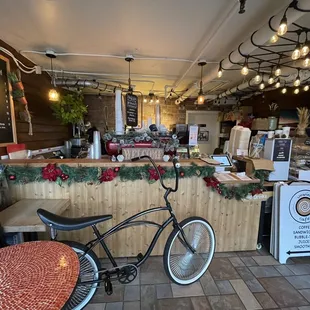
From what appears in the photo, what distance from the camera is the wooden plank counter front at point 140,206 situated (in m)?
2.06

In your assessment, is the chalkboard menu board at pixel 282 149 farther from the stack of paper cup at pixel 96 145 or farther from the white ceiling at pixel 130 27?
the stack of paper cup at pixel 96 145

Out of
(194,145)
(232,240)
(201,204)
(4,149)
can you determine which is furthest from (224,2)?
(4,149)

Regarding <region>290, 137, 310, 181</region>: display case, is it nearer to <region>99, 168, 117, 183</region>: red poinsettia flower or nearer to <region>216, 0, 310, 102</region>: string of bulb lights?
<region>216, 0, 310, 102</region>: string of bulb lights

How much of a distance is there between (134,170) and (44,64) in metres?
3.05

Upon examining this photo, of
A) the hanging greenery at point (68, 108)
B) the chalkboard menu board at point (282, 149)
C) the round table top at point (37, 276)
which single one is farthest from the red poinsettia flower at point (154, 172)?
the hanging greenery at point (68, 108)

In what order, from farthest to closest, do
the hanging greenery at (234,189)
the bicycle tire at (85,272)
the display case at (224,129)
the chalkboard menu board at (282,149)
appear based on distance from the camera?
the display case at (224,129)
the chalkboard menu board at (282,149)
the hanging greenery at (234,189)
the bicycle tire at (85,272)

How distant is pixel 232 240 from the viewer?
2.39 metres

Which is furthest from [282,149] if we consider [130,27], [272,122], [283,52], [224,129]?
[224,129]

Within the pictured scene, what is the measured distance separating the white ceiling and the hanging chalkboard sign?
0.41 m

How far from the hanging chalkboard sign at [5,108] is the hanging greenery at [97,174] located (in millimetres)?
922

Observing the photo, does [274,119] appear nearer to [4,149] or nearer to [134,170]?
[134,170]

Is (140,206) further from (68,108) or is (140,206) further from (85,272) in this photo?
(68,108)

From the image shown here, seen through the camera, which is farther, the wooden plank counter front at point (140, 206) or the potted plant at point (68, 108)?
the potted plant at point (68, 108)

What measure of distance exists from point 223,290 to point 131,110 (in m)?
3.32
